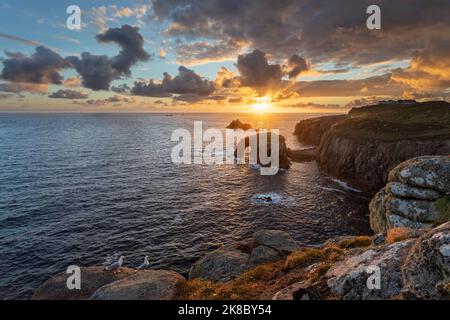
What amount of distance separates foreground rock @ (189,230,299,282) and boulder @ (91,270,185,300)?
26.3 feet

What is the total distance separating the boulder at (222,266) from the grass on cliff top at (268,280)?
686 cm

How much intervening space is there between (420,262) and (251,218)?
146 ft

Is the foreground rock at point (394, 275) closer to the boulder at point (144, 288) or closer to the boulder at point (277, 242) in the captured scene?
the boulder at point (144, 288)

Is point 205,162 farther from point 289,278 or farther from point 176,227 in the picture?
point 289,278

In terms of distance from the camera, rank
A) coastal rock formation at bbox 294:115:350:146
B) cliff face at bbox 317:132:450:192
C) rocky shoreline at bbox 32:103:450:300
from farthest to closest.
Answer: coastal rock formation at bbox 294:115:350:146 < cliff face at bbox 317:132:450:192 < rocky shoreline at bbox 32:103:450:300

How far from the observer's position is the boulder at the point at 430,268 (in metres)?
9.87

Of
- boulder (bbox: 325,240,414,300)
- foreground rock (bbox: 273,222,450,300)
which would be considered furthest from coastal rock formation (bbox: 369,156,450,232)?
foreground rock (bbox: 273,222,450,300)

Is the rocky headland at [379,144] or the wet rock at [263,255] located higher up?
the rocky headland at [379,144]

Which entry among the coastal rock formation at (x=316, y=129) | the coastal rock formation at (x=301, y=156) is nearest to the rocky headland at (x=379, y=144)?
the coastal rock formation at (x=301, y=156)

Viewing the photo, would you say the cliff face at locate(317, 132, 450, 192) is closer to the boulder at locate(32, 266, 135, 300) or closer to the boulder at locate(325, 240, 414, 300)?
the boulder at locate(325, 240, 414, 300)

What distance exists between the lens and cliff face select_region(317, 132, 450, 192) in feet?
227

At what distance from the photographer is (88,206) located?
57562 millimetres
